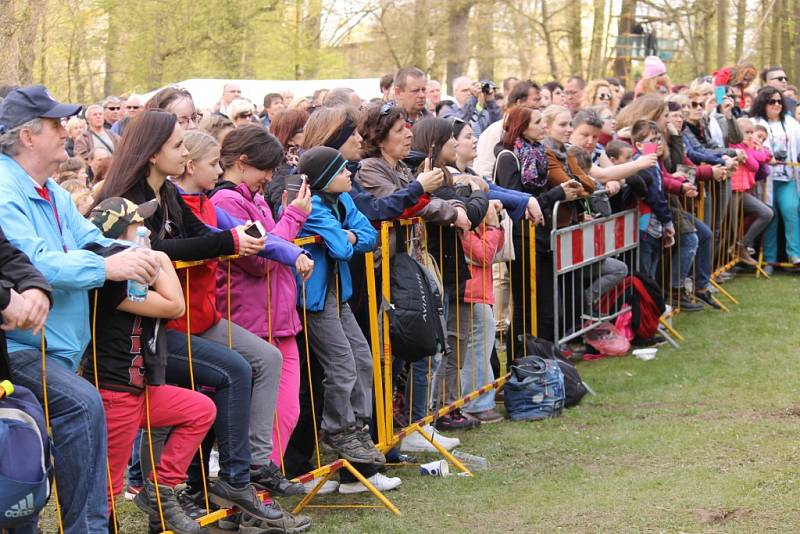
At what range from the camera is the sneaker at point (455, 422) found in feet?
25.7

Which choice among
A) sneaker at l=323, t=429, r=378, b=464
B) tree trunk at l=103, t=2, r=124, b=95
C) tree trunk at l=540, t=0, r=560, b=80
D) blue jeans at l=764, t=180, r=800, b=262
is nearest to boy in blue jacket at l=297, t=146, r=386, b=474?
sneaker at l=323, t=429, r=378, b=464

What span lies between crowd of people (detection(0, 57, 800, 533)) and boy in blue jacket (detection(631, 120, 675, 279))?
0.47ft

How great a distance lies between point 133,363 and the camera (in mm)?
4578

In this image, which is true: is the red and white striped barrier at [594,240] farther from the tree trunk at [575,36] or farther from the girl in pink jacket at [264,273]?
the tree trunk at [575,36]

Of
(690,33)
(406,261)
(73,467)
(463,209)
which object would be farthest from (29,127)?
(690,33)

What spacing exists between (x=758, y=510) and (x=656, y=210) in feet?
18.2

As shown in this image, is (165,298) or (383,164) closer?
(165,298)

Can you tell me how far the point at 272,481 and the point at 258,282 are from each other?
102cm

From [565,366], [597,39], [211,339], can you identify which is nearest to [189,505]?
[211,339]

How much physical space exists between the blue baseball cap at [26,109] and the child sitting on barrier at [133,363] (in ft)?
1.66

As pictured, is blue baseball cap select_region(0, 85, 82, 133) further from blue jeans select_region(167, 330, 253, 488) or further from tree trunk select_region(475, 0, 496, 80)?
tree trunk select_region(475, 0, 496, 80)

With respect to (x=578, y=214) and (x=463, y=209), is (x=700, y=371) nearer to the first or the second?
(x=578, y=214)

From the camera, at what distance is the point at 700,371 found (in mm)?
9398

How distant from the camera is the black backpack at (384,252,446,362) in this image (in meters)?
6.54
